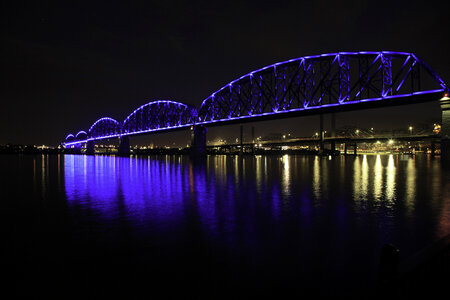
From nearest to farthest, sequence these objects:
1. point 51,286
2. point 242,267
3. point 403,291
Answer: point 403,291 < point 51,286 < point 242,267

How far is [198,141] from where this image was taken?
317 feet

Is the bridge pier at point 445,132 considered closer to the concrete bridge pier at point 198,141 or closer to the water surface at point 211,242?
the water surface at point 211,242

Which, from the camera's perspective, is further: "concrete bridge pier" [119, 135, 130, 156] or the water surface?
"concrete bridge pier" [119, 135, 130, 156]

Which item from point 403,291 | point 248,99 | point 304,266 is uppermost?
point 248,99

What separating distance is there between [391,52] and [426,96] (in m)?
15.3

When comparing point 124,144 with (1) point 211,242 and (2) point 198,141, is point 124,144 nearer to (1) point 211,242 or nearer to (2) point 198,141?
(2) point 198,141

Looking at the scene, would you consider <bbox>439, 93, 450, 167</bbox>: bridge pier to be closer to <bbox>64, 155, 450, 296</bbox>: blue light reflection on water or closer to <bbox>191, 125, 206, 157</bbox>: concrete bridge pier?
<bbox>64, 155, 450, 296</bbox>: blue light reflection on water

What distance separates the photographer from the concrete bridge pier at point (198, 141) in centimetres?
9191

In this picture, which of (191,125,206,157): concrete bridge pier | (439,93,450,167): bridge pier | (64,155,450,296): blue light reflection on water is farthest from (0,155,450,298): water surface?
(191,125,206,157): concrete bridge pier

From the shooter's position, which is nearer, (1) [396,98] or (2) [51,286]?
(2) [51,286]

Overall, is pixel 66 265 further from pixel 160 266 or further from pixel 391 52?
pixel 391 52

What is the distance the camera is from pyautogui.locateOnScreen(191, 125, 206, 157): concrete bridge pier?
91906mm

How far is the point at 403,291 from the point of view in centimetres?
375

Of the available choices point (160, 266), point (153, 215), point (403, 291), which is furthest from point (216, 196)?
point (403, 291)
